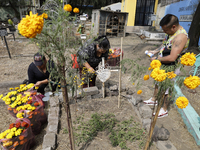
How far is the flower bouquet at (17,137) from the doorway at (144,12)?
1422 cm

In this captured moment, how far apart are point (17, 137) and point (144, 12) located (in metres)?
14.9

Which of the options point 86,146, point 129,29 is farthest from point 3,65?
point 129,29

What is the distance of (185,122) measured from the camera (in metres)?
2.60

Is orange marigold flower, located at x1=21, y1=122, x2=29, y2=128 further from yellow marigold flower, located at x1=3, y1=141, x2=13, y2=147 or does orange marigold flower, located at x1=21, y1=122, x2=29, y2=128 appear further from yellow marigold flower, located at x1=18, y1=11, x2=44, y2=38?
yellow marigold flower, located at x1=18, y1=11, x2=44, y2=38

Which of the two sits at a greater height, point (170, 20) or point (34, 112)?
point (170, 20)

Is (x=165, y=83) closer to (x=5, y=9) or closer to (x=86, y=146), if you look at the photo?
(x=86, y=146)

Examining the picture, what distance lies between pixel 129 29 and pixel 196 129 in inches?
502

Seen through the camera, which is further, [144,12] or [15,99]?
[144,12]

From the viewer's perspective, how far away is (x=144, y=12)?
531 inches

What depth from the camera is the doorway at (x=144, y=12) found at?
515 inches

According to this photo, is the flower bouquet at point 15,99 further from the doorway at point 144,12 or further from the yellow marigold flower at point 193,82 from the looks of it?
the doorway at point 144,12

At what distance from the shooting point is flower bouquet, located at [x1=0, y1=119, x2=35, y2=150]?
1683mm

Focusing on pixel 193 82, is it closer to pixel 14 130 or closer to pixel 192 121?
pixel 192 121

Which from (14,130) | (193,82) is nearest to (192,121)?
(193,82)
